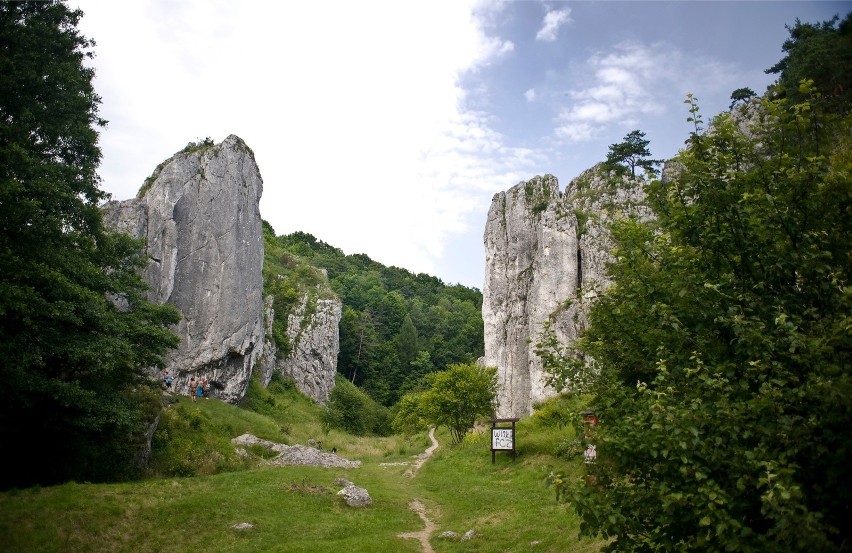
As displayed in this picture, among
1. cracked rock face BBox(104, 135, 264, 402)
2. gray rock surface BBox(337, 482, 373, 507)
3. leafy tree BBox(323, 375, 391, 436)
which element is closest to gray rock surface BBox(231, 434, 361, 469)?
gray rock surface BBox(337, 482, 373, 507)

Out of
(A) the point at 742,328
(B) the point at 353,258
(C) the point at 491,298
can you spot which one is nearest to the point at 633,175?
(C) the point at 491,298

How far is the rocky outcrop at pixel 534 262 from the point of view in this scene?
44.1m

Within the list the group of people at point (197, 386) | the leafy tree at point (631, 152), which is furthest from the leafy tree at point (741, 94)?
the group of people at point (197, 386)

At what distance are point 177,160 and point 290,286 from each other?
2315 cm

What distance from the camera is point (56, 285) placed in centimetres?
1675

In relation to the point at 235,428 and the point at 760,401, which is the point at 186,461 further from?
the point at 760,401

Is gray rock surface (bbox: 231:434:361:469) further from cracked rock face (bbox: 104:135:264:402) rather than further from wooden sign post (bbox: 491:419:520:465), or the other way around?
cracked rock face (bbox: 104:135:264:402)

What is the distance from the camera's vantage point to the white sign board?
23281 mm

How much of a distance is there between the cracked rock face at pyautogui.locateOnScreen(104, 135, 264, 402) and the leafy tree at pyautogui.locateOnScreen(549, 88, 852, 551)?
40243 millimetres

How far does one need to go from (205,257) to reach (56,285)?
28.4m

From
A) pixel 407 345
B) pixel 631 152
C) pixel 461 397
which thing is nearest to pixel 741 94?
pixel 631 152

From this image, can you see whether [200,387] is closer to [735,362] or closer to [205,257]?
[205,257]

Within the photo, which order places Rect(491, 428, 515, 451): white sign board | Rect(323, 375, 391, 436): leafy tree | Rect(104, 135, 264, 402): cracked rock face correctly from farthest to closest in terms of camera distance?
1. Rect(323, 375, 391, 436): leafy tree
2. Rect(104, 135, 264, 402): cracked rock face
3. Rect(491, 428, 515, 451): white sign board

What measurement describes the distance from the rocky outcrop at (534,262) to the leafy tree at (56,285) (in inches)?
1200
